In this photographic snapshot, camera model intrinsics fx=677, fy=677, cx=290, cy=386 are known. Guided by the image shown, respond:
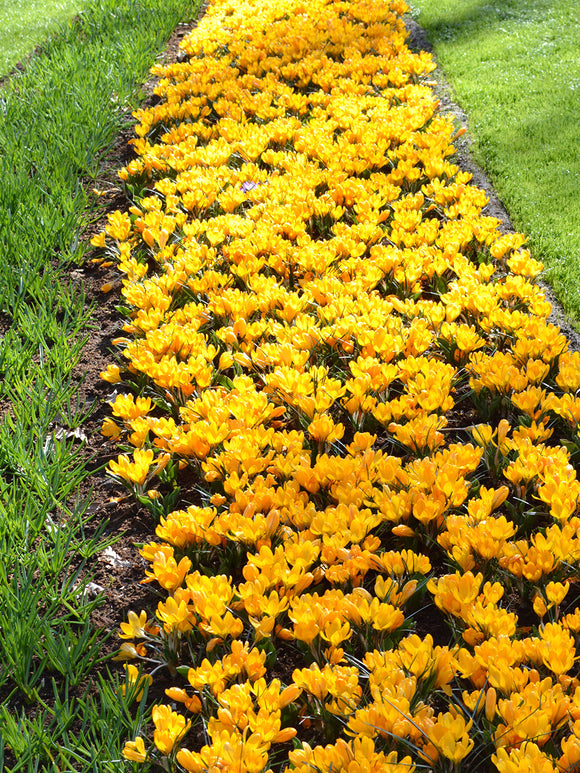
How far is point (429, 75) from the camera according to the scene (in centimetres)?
550

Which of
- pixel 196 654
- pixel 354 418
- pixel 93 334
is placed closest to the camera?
pixel 196 654

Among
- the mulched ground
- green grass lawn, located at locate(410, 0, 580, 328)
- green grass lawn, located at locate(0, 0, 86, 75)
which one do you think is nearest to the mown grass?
the mulched ground

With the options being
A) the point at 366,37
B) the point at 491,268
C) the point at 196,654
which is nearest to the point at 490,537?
the point at 196,654

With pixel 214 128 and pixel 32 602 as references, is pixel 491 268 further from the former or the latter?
pixel 214 128

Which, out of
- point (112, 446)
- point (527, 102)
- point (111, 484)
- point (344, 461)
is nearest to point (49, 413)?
point (112, 446)

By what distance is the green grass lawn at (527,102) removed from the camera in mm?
3354

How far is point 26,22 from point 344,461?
24.0 ft

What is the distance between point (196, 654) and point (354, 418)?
951mm

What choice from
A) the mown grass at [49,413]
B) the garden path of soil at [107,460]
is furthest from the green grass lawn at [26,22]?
the garden path of soil at [107,460]

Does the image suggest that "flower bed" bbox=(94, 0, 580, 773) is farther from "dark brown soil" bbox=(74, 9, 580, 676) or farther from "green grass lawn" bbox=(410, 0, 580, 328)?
"green grass lawn" bbox=(410, 0, 580, 328)

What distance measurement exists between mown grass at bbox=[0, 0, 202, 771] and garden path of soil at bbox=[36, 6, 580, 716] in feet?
0.18

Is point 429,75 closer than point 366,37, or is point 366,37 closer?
point 429,75

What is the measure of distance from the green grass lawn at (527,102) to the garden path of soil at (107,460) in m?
0.14

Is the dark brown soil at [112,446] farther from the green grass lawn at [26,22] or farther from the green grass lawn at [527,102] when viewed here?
the green grass lawn at [26,22]
